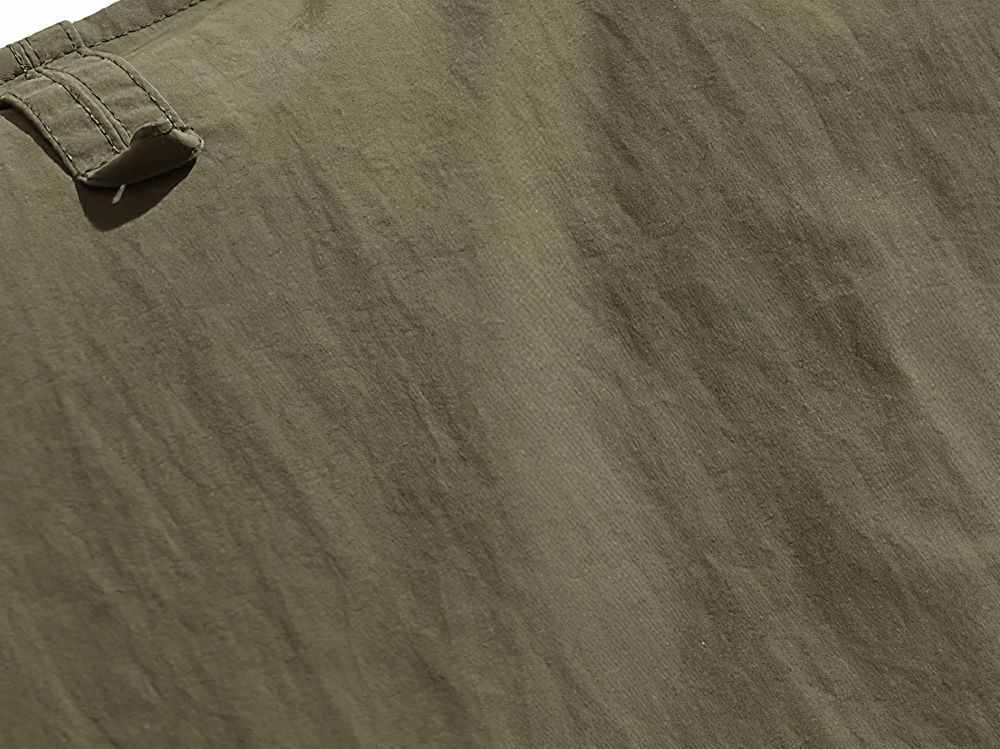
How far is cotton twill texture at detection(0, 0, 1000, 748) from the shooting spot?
2.34 ft

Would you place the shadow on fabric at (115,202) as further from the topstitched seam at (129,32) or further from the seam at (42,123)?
the topstitched seam at (129,32)

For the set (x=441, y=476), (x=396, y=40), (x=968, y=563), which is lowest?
(x=968, y=563)

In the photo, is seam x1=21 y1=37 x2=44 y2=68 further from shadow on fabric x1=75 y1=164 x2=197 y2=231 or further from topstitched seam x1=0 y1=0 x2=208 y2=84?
shadow on fabric x1=75 y1=164 x2=197 y2=231

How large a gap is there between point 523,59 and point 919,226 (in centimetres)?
38

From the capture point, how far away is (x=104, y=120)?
740mm

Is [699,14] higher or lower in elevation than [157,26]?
lower

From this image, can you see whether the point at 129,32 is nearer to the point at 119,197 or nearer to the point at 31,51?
the point at 31,51

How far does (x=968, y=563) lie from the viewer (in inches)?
32.6

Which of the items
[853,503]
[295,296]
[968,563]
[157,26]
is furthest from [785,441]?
[157,26]

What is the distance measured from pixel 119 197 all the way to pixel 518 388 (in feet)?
1.13

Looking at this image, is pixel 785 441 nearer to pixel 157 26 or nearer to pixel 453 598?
pixel 453 598

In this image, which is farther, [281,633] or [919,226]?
[919,226]

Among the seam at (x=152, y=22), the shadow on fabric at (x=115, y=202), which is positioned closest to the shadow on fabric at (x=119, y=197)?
the shadow on fabric at (x=115, y=202)

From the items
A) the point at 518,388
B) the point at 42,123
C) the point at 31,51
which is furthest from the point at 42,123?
the point at 518,388
